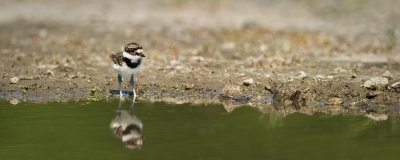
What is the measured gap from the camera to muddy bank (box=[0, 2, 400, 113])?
53.7 ft

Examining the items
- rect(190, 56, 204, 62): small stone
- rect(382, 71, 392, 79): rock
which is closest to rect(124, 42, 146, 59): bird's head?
rect(382, 71, 392, 79): rock

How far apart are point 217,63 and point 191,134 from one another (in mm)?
8020

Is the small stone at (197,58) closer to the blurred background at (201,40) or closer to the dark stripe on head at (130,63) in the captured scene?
the blurred background at (201,40)

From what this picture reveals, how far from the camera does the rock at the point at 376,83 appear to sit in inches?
632

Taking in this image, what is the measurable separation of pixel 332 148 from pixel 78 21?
2026 cm

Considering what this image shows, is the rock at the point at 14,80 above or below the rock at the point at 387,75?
below

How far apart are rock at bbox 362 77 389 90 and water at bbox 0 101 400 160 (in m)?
1.88

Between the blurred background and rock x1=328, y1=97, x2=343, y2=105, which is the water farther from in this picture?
the blurred background

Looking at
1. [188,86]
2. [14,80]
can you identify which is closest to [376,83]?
[188,86]

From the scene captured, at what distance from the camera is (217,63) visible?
2077 centimetres

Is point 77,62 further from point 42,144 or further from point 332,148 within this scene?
point 332,148

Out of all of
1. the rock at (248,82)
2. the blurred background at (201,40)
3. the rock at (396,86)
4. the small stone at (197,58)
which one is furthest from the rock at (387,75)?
the small stone at (197,58)

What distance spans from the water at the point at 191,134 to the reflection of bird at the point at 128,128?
3.1 inches

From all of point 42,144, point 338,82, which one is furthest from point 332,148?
point 338,82
